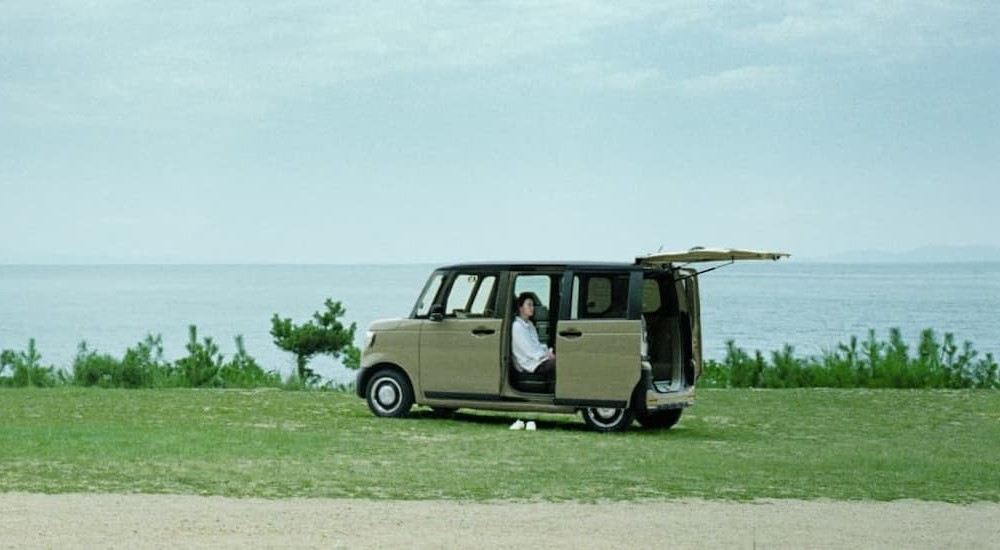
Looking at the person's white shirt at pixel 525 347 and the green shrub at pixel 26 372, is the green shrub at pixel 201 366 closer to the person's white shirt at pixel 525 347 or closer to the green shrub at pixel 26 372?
the green shrub at pixel 26 372

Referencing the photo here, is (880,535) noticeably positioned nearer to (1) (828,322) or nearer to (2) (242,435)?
(2) (242,435)

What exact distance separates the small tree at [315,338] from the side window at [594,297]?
35.7ft

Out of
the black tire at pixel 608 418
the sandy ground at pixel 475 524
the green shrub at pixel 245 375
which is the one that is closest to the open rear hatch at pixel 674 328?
the black tire at pixel 608 418

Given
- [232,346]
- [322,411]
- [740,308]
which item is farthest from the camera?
[740,308]

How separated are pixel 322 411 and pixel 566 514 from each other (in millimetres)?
8522

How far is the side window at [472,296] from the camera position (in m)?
16.7

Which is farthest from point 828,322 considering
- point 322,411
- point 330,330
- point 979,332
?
point 322,411

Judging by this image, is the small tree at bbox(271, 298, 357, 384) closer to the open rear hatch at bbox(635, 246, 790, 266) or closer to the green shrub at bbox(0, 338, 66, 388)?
the green shrub at bbox(0, 338, 66, 388)

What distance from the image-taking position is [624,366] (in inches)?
618

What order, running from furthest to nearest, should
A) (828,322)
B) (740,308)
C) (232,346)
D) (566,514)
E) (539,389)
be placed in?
1. (740,308)
2. (828,322)
3. (232,346)
4. (539,389)
5. (566,514)

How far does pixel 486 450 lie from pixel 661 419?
332cm

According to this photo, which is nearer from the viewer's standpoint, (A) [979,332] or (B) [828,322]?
(A) [979,332]

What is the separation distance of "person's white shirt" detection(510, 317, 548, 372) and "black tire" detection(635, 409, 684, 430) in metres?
1.41

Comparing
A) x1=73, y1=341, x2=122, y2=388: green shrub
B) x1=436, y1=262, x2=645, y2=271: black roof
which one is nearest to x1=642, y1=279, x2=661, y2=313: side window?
x1=436, y1=262, x2=645, y2=271: black roof
